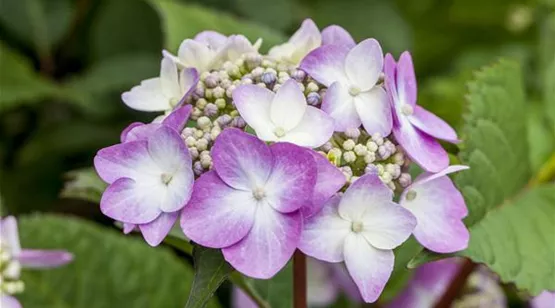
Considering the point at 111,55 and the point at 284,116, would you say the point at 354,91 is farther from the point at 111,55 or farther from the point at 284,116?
the point at 111,55

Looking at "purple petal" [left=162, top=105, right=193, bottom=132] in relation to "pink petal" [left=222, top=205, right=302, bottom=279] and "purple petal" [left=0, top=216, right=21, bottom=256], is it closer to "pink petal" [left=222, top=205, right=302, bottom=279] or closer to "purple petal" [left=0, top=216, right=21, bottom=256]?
"pink petal" [left=222, top=205, right=302, bottom=279]

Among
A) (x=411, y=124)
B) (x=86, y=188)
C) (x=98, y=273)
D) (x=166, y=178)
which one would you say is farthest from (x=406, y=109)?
(x=98, y=273)

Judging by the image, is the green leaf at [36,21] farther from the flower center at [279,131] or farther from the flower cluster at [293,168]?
the flower center at [279,131]

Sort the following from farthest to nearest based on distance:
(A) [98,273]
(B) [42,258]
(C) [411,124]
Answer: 1. (A) [98,273]
2. (B) [42,258]
3. (C) [411,124]

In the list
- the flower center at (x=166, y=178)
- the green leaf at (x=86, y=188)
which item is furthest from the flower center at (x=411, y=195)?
the green leaf at (x=86, y=188)

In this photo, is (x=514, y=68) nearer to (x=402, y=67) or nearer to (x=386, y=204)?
(x=402, y=67)

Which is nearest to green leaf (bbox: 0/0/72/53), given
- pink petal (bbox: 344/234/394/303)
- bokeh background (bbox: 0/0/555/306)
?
bokeh background (bbox: 0/0/555/306)

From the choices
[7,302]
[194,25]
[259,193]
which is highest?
[259,193]
